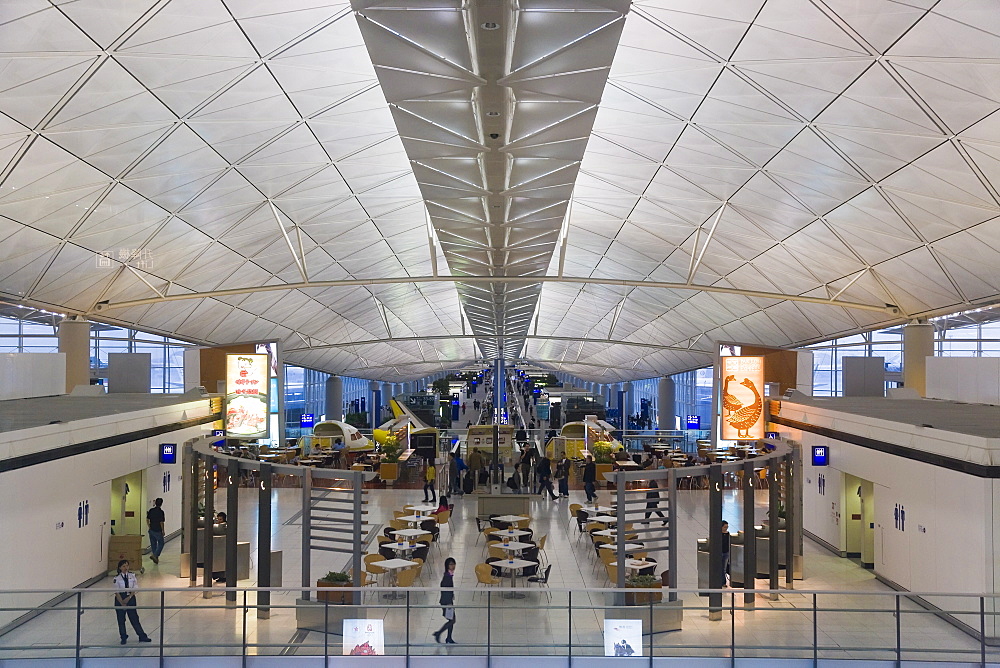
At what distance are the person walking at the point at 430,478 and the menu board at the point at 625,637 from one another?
17.1 metres

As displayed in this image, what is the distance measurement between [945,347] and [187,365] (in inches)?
1495

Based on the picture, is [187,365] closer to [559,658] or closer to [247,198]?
[247,198]

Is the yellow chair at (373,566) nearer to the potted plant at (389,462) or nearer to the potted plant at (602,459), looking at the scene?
the potted plant at (389,462)

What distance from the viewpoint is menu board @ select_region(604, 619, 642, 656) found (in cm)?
1166

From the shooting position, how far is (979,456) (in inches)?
573

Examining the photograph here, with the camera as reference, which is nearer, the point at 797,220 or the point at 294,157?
the point at 294,157

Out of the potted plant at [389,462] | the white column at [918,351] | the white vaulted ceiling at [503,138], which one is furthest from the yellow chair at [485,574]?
the white column at [918,351]

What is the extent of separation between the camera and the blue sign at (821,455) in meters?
23.1

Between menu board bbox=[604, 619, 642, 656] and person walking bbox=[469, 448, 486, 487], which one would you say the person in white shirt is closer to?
menu board bbox=[604, 619, 642, 656]

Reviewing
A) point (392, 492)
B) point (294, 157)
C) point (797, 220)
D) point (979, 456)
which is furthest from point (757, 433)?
point (294, 157)

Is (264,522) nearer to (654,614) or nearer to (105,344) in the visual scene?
(654,614)

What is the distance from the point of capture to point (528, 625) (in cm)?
1201

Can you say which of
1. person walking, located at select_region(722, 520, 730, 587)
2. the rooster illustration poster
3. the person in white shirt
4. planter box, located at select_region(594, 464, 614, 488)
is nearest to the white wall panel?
the person in white shirt

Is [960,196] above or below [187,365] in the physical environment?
above
